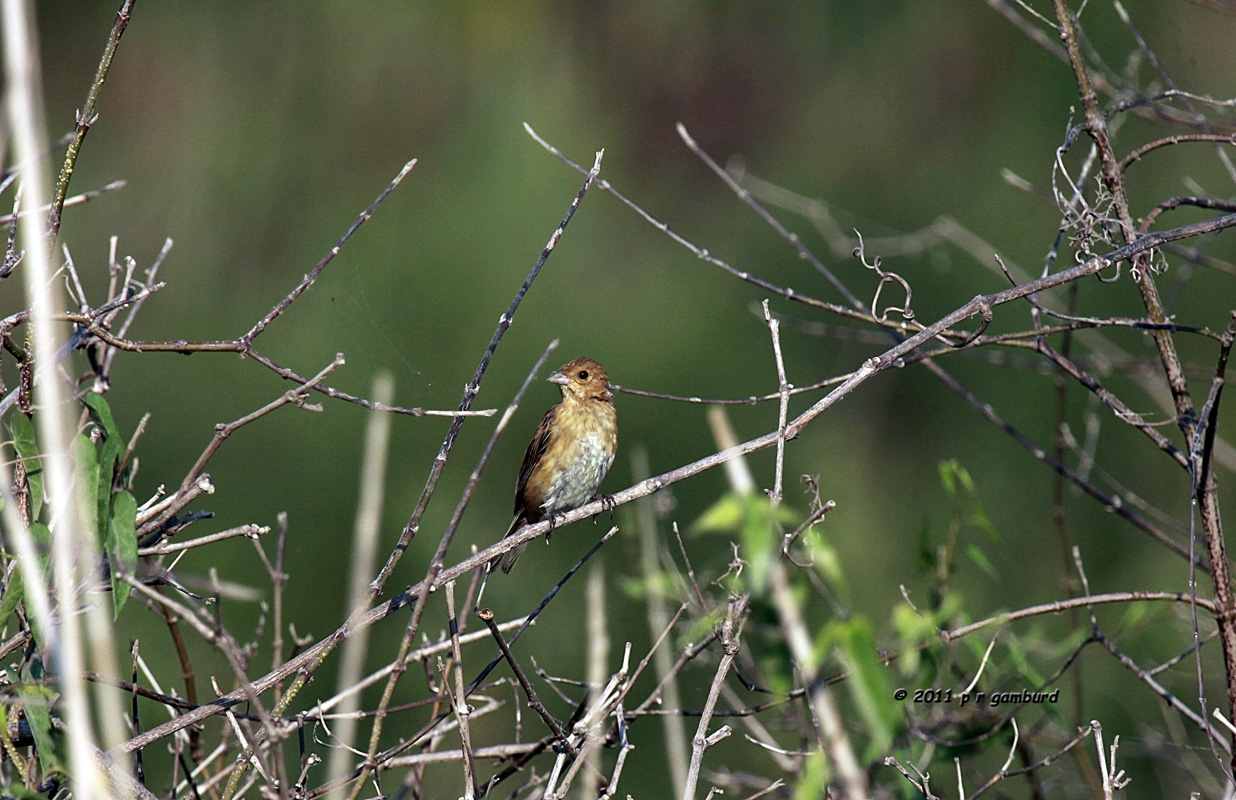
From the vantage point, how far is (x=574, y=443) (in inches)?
214

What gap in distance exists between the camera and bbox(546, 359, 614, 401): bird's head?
5.46 m

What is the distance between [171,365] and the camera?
11.3 meters

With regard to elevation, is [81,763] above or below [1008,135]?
above

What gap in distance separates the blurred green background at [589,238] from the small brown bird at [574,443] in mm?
1607

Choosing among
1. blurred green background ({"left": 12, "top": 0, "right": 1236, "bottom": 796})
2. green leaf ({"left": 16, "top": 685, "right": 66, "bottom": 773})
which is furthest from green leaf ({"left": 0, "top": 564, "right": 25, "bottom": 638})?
blurred green background ({"left": 12, "top": 0, "right": 1236, "bottom": 796})

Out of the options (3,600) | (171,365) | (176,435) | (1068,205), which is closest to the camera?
(3,600)

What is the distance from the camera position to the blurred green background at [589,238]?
A: 935 centimetres

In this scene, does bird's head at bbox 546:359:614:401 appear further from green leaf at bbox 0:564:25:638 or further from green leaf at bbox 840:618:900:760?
green leaf at bbox 840:618:900:760

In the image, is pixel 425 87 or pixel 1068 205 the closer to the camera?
pixel 1068 205

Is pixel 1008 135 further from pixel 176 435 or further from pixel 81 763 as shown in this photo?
pixel 81 763

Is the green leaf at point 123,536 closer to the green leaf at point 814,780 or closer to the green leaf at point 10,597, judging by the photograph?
the green leaf at point 10,597

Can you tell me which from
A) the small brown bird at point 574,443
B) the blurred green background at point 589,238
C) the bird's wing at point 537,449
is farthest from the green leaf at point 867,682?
the blurred green background at point 589,238

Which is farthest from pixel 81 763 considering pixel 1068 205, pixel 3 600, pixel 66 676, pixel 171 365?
pixel 171 365

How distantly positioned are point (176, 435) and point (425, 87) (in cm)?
584
